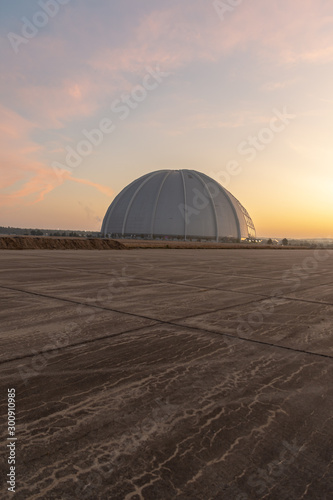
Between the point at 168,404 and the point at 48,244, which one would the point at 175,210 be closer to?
the point at 48,244

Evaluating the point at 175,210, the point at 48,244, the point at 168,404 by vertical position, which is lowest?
the point at 168,404

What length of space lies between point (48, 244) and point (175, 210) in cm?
4481

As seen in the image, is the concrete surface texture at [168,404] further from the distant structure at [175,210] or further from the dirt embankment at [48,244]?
the distant structure at [175,210]

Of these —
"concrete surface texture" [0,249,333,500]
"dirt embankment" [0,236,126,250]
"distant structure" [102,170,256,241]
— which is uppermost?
"distant structure" [102,170,256,241]

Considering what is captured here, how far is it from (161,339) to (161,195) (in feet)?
234

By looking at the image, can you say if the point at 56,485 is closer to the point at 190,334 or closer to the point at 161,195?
the point at 190,334

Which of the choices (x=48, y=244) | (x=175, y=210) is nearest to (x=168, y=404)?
(x=48, y=244)

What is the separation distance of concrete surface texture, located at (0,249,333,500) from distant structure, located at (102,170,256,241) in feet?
218

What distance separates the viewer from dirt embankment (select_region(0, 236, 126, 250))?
2690 centimetres

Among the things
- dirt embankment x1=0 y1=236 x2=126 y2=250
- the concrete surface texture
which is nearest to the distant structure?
dirt embankment x1=0 y1=236 x2=126 y2=250

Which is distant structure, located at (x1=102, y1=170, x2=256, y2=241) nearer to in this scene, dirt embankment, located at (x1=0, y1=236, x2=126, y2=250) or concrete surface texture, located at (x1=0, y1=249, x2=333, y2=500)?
dirt embankment, located at (x1=0, y1=236, x2=126, y2=250)

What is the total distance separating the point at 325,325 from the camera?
4.98 meters

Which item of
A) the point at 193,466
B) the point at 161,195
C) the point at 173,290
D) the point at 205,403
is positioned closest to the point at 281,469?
the point at 193,466

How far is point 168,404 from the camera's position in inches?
96.4
